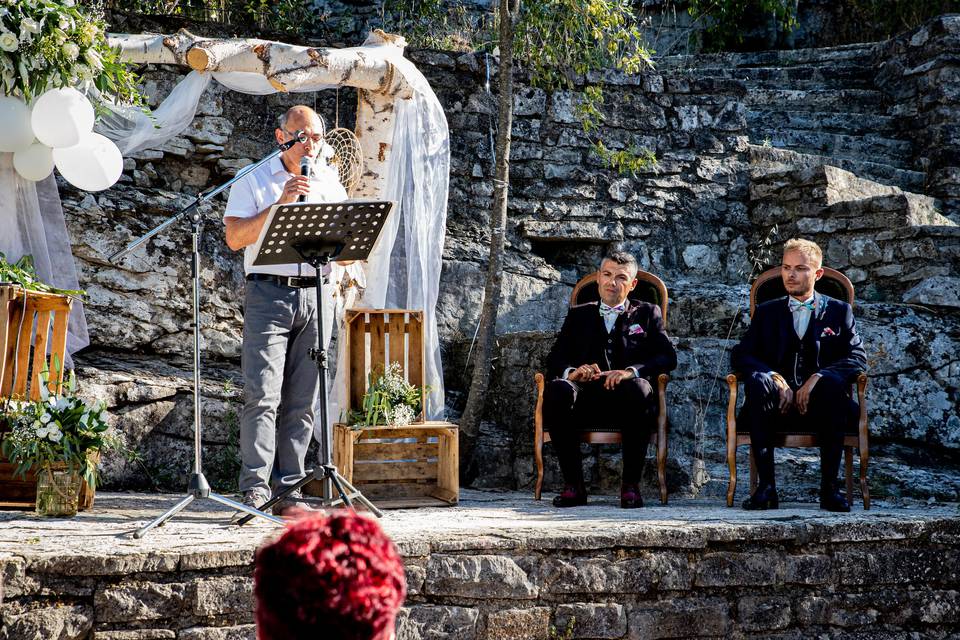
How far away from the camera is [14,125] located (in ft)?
15.3

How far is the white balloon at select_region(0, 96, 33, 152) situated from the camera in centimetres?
466

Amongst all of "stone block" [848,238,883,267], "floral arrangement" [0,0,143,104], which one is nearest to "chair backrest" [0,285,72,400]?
"floral arrangement" [0,0,143,104]

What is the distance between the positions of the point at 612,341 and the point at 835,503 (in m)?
1.31

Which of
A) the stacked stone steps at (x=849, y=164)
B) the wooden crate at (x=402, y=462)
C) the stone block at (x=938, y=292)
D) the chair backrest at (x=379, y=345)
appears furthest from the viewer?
the stacked stone steps at (x=849, y=164)

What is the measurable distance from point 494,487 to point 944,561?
239 cm

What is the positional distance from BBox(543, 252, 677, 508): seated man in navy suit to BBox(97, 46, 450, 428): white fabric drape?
2.14ft

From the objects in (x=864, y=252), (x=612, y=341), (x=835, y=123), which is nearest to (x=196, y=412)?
(x=612, y=341)

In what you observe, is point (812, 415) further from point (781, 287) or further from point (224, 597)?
point (224, 597)

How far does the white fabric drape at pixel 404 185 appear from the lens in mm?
5258

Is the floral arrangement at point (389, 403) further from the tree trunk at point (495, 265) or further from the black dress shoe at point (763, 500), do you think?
the black dress shoe at point (763, 500)

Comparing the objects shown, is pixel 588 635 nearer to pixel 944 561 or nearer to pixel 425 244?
pixel 944 561

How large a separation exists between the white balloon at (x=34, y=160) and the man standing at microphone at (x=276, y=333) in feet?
3.65

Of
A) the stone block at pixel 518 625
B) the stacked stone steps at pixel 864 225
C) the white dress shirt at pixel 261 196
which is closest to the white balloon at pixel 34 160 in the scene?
the white dress shirt at pixel 261 196

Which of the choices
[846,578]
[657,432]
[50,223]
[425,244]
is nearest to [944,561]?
[846,578]
